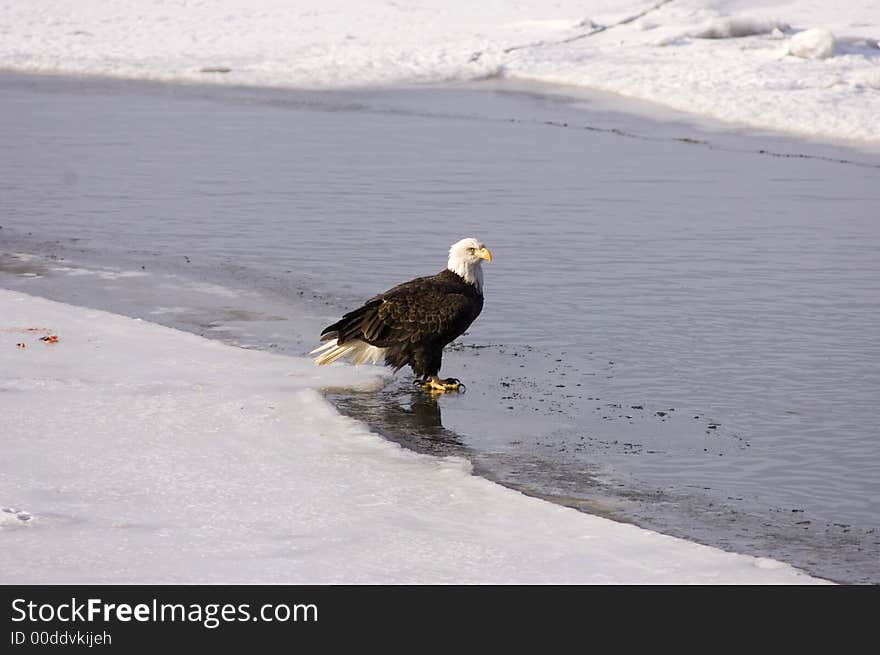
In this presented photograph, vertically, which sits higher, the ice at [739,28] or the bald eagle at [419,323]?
the ice at [739,28]

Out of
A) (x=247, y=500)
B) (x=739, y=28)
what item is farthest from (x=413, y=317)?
(x=739, y=28)

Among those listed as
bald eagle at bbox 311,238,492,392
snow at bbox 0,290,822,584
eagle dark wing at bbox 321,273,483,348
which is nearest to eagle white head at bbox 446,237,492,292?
bald eagle at bbox 311,238,492,392

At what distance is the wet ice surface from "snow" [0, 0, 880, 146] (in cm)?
194

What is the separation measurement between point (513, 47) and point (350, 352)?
1942cm

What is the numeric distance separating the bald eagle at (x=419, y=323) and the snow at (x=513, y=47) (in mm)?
11582

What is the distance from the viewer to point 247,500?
6.77 metres

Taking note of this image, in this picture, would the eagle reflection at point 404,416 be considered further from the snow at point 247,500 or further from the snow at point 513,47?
the snow at point 513,47

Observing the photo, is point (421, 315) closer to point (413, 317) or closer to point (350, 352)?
point (413, 317)

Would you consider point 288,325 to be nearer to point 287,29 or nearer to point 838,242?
point 838,242

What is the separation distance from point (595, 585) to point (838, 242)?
830cm

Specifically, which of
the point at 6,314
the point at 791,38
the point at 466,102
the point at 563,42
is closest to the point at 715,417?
the point at 6,314

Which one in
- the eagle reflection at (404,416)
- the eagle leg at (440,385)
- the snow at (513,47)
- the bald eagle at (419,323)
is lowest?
the eagle reflection at (404,416)

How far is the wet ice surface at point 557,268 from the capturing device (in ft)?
25.4

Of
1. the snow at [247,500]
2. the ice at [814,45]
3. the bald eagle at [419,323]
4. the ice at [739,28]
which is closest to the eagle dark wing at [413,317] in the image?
the bald eagle at [419,323]
